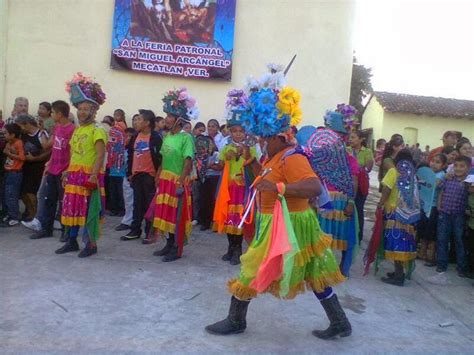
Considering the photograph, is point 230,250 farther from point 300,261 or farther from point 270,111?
point 270,111

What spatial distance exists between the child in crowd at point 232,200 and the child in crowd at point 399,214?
1.78 m

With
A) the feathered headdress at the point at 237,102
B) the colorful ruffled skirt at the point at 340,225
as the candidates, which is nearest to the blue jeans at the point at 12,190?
the feathered headdress at the point at 237,102

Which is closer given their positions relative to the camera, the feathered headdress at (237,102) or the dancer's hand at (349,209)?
the feathered headdress at (237,102)

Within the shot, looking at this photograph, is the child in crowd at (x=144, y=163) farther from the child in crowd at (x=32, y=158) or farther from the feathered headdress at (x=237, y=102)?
the feathered headdress at (x=237, y=102)

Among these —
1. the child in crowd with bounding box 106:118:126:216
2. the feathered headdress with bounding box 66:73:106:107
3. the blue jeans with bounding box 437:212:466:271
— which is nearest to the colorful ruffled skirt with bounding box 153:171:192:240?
the feathered headdress with bounding box 66:73:106:107

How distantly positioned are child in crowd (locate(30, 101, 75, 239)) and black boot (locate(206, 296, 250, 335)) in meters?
3.54

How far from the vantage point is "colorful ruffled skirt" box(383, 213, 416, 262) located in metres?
5.80

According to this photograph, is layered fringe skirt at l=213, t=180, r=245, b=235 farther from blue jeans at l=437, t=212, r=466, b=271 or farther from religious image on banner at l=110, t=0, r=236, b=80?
religious image on banner at l=110, t=0, r=236, b=80

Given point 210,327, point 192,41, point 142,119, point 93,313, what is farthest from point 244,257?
point 192,41

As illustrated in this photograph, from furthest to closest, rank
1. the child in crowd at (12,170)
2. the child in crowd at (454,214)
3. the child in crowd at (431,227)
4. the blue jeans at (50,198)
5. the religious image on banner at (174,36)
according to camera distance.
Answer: the religious image on banner at (174,36) → the child in crowd at (12,170) → the child in crowd at (431,227) → the blue jeans at (50,198) → the child in crowd at (454,214)

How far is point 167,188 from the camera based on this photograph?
6148 mm

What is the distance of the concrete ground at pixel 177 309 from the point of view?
3832 millimetres

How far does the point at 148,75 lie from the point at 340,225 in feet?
22.9

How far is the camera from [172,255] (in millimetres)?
6199
